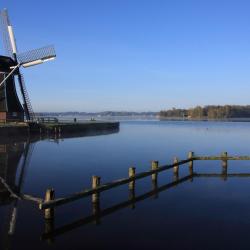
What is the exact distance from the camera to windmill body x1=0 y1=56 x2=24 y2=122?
5456 cm

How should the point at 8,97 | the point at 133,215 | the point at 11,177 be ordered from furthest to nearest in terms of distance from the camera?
the point at 8,97, the point at 11,177, the point at 133,215

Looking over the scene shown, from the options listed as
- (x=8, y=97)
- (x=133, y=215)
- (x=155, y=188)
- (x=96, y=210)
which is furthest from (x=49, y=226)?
(x=8, y=97)

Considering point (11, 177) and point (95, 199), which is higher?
point (95, 199)

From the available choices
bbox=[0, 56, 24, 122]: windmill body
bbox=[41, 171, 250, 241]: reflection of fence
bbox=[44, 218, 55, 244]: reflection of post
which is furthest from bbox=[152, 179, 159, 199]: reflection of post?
bbox=[0, 56, 24, 122]: windmill body

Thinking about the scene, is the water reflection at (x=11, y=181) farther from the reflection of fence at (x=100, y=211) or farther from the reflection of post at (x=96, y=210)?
the reflection of post at (x=96, y=210)

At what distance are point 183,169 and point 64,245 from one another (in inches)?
658

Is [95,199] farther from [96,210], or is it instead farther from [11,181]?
[11,181]

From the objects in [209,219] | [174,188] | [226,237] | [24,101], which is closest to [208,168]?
[174,188]

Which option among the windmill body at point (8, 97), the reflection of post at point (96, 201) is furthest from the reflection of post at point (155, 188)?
the windmill body at point (8, 97)

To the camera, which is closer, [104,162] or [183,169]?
[183,169]

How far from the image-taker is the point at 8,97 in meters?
55.0

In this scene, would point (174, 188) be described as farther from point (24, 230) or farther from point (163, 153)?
point (163, 153)

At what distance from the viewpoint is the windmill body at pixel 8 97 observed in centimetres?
5456

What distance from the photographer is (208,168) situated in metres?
28.9
